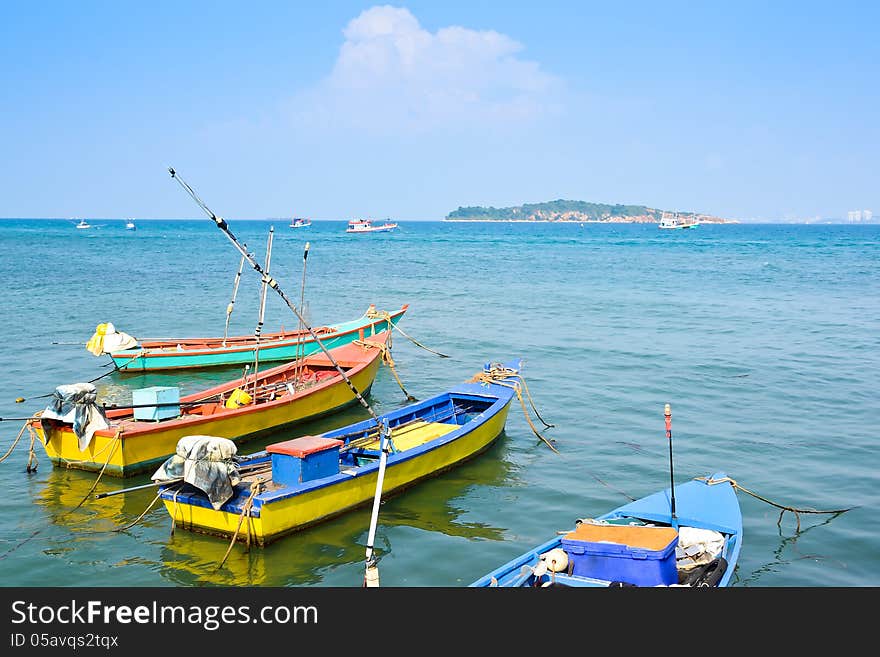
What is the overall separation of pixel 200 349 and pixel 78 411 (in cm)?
1003

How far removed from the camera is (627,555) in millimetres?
8820

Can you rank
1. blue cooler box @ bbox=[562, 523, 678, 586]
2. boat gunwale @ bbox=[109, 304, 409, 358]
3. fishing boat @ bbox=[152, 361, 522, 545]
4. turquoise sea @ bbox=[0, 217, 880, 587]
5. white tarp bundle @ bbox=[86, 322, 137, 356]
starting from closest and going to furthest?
blue cooler box @ bbox=[562, 523, 678, 586] → fishing boat @ bbox=[152, 361, 522, 545] → turquoise sea @ bbox=[0, 217, 880, 587] → white tarp bundle @ bbox=[86, 322, 137, 356] → boat gunwale @ bbox=[109, 304, 409, 358]

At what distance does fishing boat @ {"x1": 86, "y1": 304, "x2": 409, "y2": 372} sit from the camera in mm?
22719

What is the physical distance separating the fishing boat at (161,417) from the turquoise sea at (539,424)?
398 millimetres

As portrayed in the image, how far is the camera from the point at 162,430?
46.7ft

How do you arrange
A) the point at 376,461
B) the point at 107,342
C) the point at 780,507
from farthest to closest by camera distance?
the point at 107,342 < the point at 376,461 < the point at 780,507

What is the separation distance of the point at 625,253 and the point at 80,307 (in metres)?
65.2

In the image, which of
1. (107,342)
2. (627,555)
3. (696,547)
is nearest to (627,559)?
(627,555)

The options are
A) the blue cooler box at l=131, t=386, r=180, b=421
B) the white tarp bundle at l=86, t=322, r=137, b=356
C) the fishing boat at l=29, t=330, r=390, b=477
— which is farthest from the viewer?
the white tarp bundle at l=86, t=322, r=137, b=356

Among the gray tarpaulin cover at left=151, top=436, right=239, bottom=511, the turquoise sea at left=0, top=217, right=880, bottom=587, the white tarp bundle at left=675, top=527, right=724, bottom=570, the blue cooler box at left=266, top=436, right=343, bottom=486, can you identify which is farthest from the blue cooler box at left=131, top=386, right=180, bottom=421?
the white tarp bundle at left=675, top=527, right=724, bottom=570

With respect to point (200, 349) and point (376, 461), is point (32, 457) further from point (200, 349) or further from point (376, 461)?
point (200, 349)

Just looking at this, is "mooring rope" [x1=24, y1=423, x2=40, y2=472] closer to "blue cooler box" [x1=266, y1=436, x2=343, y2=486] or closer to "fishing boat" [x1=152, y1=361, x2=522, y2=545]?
"fishing boat" [x1=152, y1=361, x2=522, y2=545]
